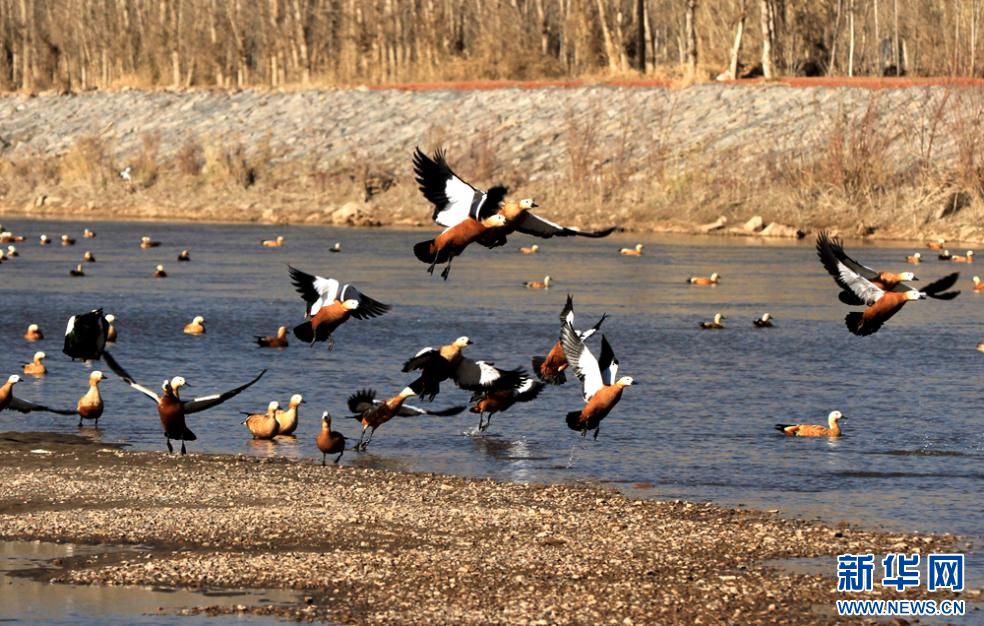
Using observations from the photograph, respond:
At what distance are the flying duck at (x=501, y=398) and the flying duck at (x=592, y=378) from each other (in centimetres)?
217

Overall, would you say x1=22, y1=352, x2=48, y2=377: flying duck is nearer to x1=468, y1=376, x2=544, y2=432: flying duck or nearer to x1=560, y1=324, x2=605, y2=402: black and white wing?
x1=468, y1=376, x2=544, y2=432: flying duck

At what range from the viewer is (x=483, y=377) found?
19.9 m

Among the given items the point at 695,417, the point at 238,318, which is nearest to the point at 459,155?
the point at 238,318

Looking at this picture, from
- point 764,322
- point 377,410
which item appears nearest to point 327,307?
point 377,410

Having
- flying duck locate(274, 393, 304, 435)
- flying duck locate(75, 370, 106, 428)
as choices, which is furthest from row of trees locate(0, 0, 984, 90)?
flying duck locate(75, 370, 106, 428)

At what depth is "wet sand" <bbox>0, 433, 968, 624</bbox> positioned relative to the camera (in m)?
13.1

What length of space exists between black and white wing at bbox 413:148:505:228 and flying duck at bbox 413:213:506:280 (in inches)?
5.1

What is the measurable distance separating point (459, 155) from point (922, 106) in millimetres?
16068

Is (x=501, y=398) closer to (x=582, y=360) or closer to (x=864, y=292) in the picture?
(x=582, y=360)

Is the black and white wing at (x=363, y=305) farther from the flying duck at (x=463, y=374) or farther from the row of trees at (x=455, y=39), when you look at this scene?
the row of trees at (x=455, y=39)

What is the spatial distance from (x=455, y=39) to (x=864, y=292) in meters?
64.6

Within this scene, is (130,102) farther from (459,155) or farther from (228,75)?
(459,155)

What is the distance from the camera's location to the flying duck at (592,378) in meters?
A: 17.8

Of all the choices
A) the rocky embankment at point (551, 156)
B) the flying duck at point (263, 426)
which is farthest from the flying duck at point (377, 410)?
the rocky embankment at point (551, 156)
